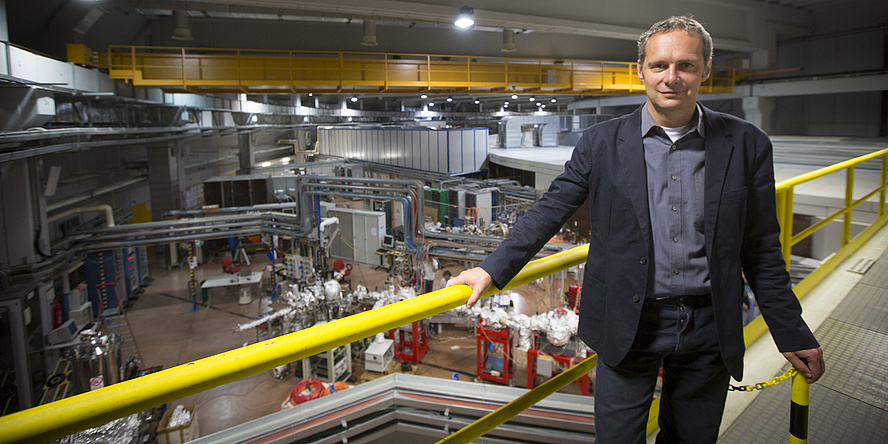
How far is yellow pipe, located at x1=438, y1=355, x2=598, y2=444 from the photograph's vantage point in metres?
1.51

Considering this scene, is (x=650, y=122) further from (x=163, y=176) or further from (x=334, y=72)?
(x=163, y=176)

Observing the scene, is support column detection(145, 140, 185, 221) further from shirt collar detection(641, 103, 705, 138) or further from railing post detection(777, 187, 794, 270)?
shirt collar detection(641, 103, 705, 138)

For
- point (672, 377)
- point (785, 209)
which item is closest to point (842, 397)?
point (785, 209)

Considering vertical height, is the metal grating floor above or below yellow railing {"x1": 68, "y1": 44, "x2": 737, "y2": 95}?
below

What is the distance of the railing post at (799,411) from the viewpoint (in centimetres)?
160

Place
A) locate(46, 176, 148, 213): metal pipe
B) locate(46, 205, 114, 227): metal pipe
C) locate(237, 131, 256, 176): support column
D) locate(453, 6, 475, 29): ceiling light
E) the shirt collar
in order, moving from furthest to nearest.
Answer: locate(237, 131, 256, 176): support column
locate(453, 6, 475, 29): ceiling light
locate(46, 176, 148, 213): metal pipe
locate(46, 205, 114, 227): metal pipe
the shirt collar

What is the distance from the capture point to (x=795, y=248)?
31.5 ft

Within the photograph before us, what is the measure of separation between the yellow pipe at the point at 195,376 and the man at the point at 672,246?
0.22m

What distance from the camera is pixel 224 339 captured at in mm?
10172

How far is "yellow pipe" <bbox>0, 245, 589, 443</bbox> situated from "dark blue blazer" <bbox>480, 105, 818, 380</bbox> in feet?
1.02

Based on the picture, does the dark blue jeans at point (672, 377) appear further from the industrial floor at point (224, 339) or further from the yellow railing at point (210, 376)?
the industrial floor at point (224, 339)

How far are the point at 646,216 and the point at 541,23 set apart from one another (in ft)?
38.6

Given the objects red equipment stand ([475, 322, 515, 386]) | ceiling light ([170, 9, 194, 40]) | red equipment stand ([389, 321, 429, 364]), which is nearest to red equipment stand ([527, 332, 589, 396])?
red equipment stand ([475, 322, 515, 386])

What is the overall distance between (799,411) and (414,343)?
7720mm
